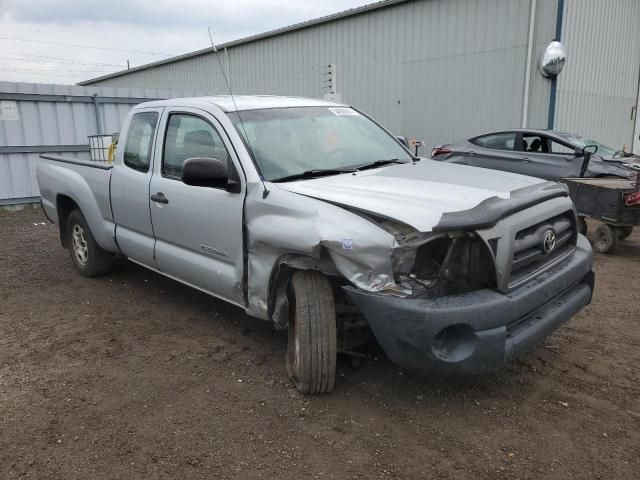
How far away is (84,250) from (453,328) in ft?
15.2

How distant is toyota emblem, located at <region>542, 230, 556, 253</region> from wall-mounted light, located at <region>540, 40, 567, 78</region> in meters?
9.35

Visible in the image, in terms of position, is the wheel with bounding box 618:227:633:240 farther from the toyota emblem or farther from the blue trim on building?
the toyota emblem

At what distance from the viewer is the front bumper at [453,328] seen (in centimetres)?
278

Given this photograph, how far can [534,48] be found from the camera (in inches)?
458

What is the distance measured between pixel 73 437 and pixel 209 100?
103 inches

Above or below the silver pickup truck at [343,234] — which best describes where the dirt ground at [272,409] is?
below

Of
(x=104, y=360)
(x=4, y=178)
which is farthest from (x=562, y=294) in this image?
(x=4, y=178)

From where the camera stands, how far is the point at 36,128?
10.8 m

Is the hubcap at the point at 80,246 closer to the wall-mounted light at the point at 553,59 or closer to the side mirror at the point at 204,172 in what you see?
the side mirror at the point at 204,172

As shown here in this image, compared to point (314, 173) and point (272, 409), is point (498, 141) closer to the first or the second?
point (314, 173)

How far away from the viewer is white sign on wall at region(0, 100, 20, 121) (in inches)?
409

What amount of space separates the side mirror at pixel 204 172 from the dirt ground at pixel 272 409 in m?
1.33

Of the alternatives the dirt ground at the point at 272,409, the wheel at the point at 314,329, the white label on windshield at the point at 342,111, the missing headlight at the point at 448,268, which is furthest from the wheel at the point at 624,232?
the wheel at the point at 314,329

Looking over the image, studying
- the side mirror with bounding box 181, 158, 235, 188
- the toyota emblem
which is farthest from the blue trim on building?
the side mirror with bounding box 181, 158, 235, 188
